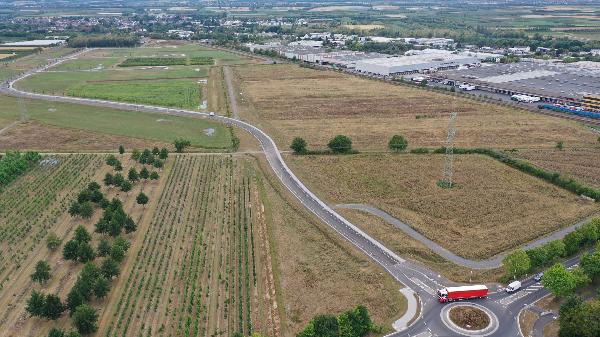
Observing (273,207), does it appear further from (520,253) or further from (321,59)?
(321,59)

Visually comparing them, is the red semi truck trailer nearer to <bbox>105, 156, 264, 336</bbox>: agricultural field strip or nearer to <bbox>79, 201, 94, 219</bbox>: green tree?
<bbox>105, 156, 264, 336</bbox>: agricultural field strip

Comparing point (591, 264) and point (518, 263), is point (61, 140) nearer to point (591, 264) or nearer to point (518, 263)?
point (518, 263)

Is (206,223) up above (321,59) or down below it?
below

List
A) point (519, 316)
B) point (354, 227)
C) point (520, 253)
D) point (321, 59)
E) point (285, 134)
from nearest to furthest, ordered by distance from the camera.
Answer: point (519, 316)
point (520, 253)
point (354, 227)
point (285, 134)
point (321, 59)

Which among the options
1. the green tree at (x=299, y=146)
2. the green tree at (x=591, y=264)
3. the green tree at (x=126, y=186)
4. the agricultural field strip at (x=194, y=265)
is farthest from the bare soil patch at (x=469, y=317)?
the green tree at (x=126, y=186)

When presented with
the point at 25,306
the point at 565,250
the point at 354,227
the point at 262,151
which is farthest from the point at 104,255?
the point at 565,250

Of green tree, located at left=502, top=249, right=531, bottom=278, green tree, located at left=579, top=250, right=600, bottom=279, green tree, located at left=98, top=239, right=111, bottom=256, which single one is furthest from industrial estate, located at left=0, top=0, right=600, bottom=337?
green tree, located at left=98, top=239, right=111, bottom=256

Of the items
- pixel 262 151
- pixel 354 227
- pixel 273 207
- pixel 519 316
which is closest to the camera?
pixel 519 316

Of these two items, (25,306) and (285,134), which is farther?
(285,134)
